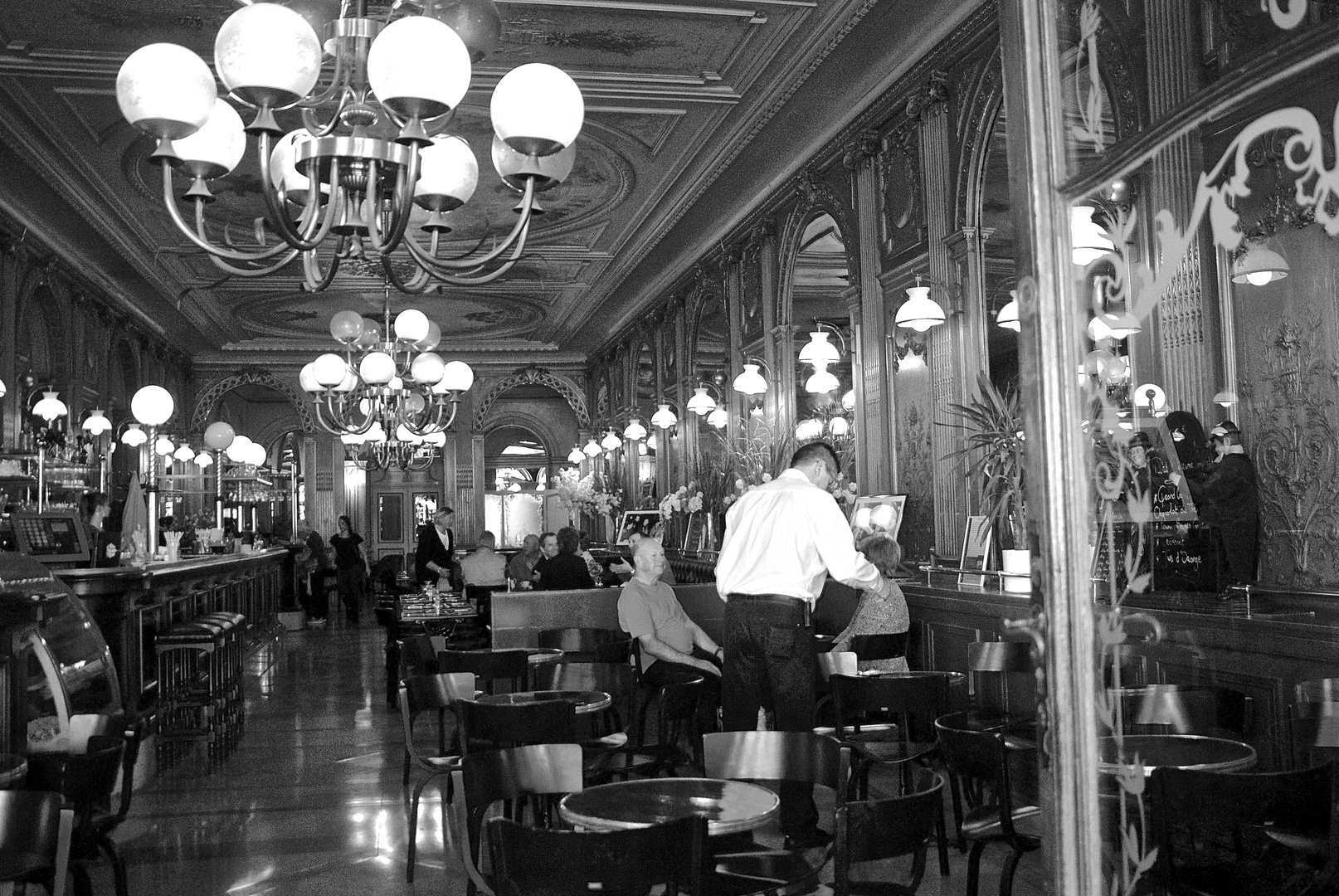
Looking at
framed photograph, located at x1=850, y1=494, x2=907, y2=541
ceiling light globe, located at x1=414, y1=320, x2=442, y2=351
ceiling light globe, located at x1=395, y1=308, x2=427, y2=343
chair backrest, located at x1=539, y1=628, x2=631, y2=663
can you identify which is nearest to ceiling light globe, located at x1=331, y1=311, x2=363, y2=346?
ceiling light globe, located at x1=414, y1=320, x2=442, y2=351

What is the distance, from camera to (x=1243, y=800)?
2.54 m

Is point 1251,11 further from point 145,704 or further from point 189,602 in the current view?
point 189,602

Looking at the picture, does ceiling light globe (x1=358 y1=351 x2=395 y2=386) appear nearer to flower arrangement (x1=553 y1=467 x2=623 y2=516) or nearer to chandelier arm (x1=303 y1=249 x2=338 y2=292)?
chandelier arm (x1=303 y1=249 x2=338 y2=292)

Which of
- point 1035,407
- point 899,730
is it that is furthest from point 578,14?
point 1035,407

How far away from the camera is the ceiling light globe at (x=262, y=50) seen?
3266 millimetres

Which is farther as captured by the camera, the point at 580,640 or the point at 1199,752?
the point at 580,640

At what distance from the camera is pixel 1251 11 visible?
Result: 1.45 meters

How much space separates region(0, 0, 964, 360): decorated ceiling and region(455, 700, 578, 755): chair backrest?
2448 mm

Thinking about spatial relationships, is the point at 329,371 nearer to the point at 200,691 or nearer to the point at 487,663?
the point at 200,691

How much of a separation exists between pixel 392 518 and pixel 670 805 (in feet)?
69.9

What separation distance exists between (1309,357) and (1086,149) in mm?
2249

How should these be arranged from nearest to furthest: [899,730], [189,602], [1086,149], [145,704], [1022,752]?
1. [1086,149]
2. [1022,752]
3. [899,730]
4. [145,704]
5. [189,602]

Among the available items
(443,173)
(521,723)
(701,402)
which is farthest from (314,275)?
(701,402)

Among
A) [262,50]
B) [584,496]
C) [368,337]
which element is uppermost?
[368,337]
